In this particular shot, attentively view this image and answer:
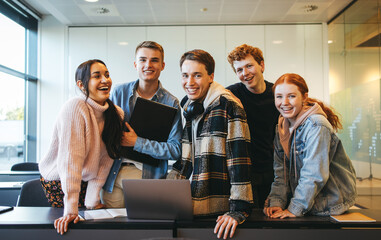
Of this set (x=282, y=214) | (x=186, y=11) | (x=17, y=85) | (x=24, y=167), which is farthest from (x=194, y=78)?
(x=17, y=85)

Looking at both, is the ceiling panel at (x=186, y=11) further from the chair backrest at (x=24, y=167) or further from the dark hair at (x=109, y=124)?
the dark hair at (x=109, y=124)

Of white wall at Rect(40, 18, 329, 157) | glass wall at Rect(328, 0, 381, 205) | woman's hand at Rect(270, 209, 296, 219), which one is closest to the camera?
woman's hand at Rect(270, 209, 296, 219)

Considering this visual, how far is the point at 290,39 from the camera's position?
19.1 ft

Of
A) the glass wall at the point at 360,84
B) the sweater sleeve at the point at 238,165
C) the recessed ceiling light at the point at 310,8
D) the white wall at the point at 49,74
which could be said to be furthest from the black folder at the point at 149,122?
the white wall at the point at 49,74

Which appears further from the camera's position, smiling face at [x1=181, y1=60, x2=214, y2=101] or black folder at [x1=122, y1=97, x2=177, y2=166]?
black folder at [x1=122, y1=97, x2=177, y2=166]

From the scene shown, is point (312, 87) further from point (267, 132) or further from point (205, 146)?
point (205, 146)

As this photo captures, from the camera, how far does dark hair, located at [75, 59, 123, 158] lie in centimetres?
172

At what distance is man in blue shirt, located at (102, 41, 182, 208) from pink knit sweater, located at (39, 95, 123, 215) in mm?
144

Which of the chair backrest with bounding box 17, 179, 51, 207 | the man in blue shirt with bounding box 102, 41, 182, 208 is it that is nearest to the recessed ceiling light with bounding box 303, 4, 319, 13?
the man in blue shirt with bounding box 102, 41, 182, 208

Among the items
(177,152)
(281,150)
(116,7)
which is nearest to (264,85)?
(281,150)

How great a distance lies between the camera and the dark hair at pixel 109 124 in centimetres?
172

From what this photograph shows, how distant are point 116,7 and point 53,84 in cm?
209

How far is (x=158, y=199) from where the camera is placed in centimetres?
139

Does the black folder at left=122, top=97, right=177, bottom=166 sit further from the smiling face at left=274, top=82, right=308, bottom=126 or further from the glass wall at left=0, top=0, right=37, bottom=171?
the glass wall at left=0, top=0, right=37, bottom=171
